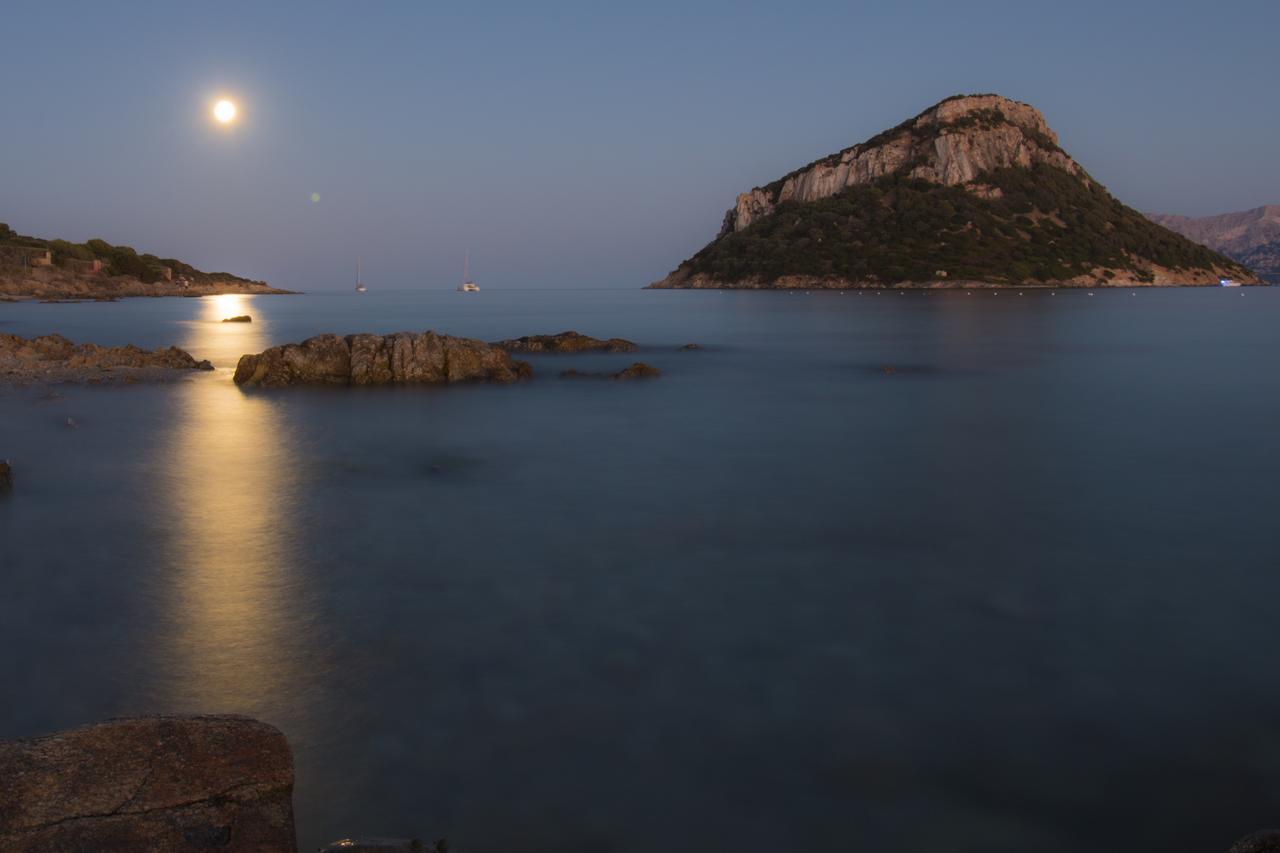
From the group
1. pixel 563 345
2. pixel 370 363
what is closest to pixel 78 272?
pixel 563 345

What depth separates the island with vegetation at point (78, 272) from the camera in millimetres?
115500

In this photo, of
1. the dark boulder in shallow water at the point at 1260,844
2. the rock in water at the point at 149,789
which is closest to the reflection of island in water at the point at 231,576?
the rock in water at the point at 149,789

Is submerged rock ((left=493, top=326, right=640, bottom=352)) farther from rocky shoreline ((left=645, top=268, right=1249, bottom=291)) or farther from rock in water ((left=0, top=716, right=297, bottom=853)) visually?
rocky shoreline ((left=645, top=268, right=1249, bottom=291))

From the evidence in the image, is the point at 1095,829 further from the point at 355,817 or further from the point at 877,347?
the point at 877,347

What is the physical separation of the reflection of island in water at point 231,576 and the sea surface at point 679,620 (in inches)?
2.0

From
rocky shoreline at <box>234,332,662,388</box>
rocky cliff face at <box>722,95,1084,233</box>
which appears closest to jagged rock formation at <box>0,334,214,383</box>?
rocky shoreline at <box>234,332,662,388</box>

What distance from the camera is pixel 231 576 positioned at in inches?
403

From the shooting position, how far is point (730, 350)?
46469 millimetres

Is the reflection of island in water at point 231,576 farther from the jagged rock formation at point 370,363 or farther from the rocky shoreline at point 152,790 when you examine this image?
the jagged rock formation at point 370,363

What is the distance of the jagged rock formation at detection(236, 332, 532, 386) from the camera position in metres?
27.7

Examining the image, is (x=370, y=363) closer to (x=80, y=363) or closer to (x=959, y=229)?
(x=80, y=363)

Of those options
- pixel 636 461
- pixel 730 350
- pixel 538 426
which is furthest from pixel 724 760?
pixel 730 350

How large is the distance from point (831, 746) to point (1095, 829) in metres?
1.69

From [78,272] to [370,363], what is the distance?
4807 inches
